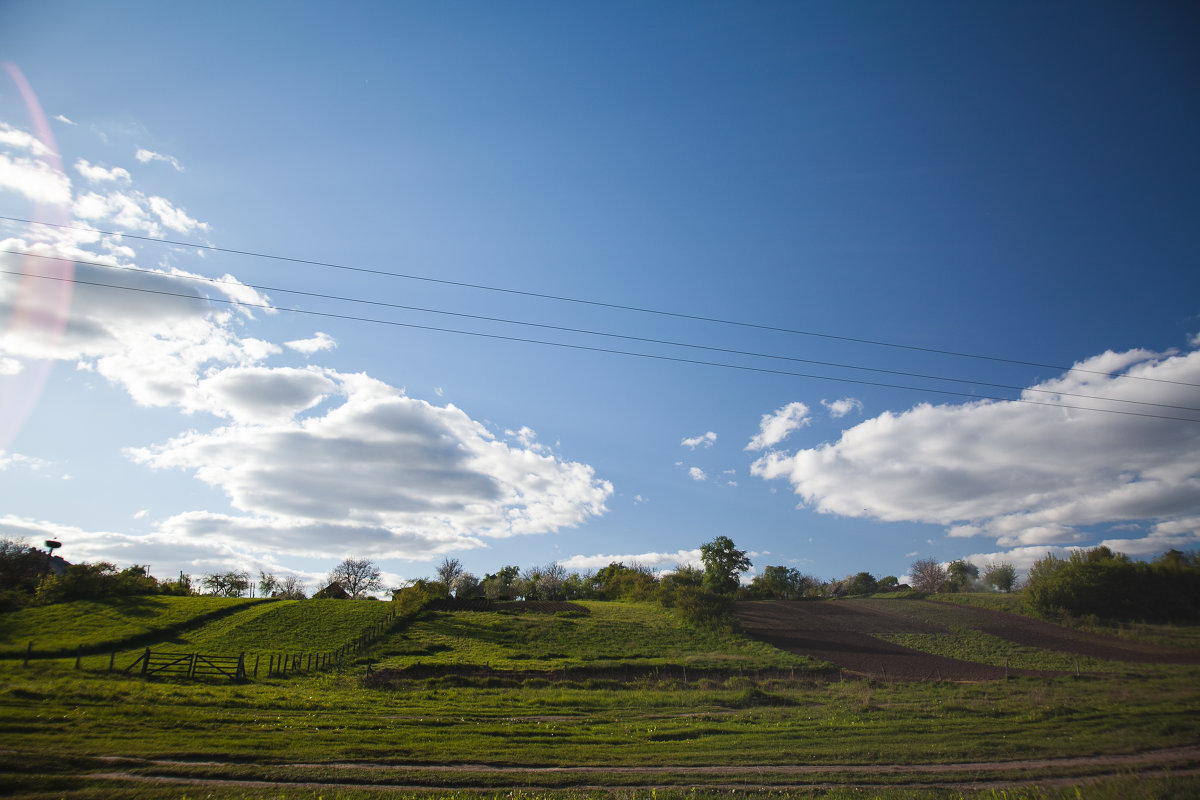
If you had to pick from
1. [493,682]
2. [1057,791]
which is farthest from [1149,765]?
[493,682]

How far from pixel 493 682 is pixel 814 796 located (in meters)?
25.3

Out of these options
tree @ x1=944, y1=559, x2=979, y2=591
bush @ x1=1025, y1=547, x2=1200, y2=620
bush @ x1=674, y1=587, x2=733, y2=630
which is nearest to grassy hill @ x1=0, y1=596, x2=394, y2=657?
bush @ x1=674, y1=587, x2=733, y2=630

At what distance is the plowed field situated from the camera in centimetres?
2207

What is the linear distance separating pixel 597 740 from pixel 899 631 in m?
44.0

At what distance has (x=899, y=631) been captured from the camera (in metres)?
49.6

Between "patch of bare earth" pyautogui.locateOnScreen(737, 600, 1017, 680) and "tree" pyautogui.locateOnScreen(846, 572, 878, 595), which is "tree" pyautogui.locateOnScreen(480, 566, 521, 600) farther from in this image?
"tree" pyautogui.locateOnScreen(846, 572, 878, 595)

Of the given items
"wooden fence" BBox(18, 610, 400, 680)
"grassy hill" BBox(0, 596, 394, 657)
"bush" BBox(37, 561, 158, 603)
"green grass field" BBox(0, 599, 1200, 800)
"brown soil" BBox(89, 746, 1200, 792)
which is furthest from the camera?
"bush" BBox(37, 561, 158, 603)

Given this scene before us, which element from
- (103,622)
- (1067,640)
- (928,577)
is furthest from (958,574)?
(103,622)

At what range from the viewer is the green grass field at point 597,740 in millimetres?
12117

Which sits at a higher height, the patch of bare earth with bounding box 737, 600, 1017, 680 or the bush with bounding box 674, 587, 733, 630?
the bush with bounding box 674, 587, 733, 630

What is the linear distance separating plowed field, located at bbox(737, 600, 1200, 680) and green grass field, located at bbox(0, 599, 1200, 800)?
52.8 inches

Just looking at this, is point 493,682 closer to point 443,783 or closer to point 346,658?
point 346,658

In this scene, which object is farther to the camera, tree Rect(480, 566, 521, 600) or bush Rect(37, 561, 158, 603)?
tree Rect(480, 566, 521, 600)

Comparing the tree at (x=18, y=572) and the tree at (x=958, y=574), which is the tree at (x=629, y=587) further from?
the tree at (x=18, y=572)
